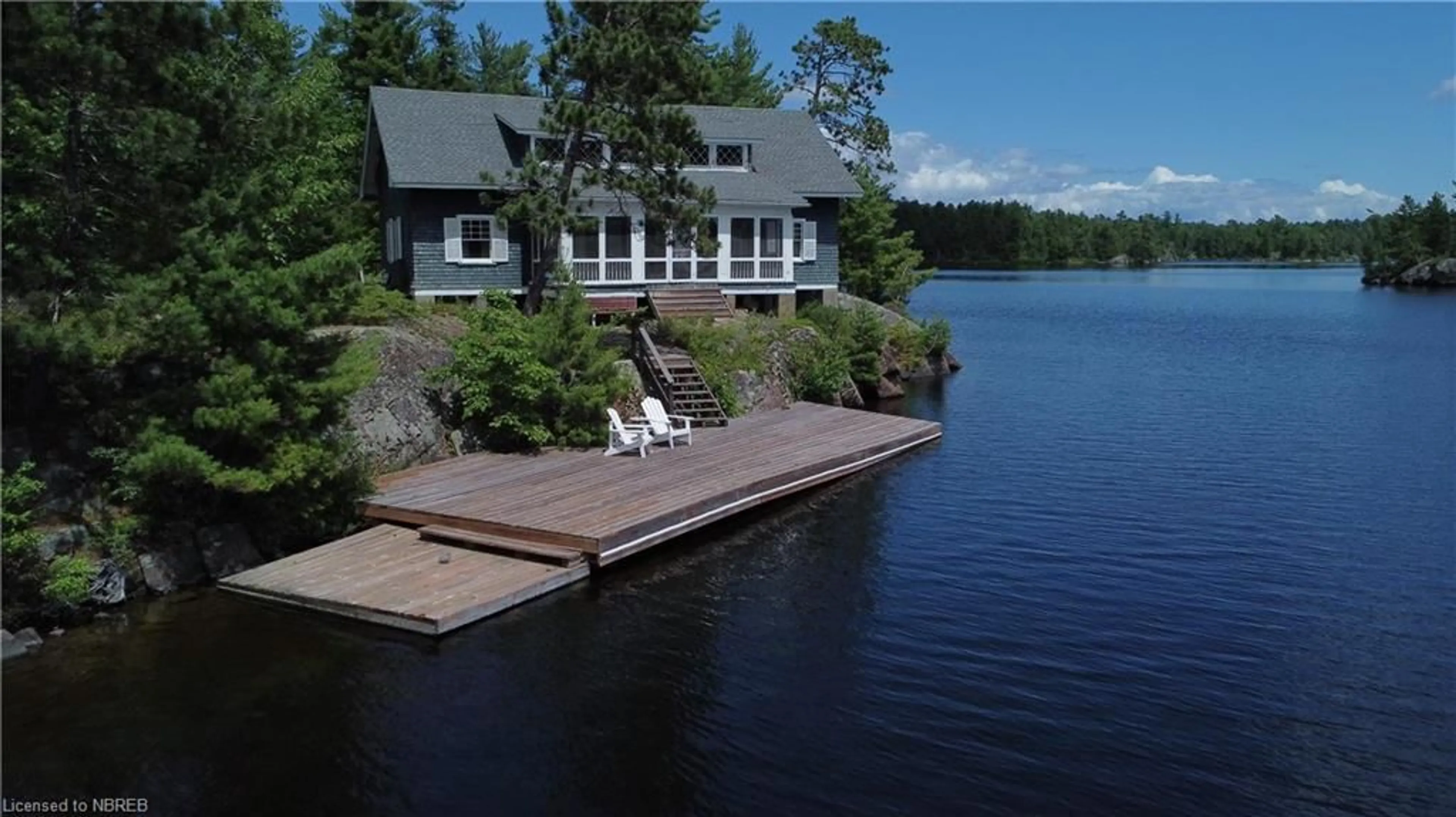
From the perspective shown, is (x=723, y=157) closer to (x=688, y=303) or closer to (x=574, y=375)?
(x=688, y=303)

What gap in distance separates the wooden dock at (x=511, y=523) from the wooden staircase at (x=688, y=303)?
7535mm

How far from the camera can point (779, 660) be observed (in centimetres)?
1197

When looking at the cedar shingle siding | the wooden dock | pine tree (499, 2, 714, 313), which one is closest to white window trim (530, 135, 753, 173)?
the cedar shingle siding

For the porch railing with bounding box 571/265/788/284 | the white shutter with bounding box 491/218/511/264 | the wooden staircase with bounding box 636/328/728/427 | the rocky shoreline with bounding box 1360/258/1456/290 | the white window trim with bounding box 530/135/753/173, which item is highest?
the white window trim with bounding box 530/135/753/173

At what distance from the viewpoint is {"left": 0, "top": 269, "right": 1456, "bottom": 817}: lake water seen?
9.20m

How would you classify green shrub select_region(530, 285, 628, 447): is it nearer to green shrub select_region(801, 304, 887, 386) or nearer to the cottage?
the cottage

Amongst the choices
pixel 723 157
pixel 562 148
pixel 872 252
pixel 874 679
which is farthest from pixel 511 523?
pixel 872 252

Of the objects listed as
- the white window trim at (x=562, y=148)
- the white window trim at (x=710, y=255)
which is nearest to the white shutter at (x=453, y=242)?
the white window trim at (x=710, y=255)

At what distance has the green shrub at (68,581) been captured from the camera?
12320mm

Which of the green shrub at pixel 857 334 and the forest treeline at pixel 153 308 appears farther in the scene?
the green shrub at pixel 857 334

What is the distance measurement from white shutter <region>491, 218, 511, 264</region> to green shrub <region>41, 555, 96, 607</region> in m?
16.4

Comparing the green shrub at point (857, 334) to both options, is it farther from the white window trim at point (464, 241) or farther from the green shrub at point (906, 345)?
the white window trim at point (464, 241)

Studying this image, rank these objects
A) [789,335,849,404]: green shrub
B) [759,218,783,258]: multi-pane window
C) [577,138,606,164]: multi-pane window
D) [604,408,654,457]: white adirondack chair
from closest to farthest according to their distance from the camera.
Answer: [604,408,654,457]: white adirondack chair < [577,138,606,164]: multi-pane window < [789,335,849,404]: green shrub < [759,218,783,258]: multi-pane window

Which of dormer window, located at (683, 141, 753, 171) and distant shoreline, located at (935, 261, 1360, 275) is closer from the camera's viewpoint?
dormer window, located at (683, 141, 753, 171)
